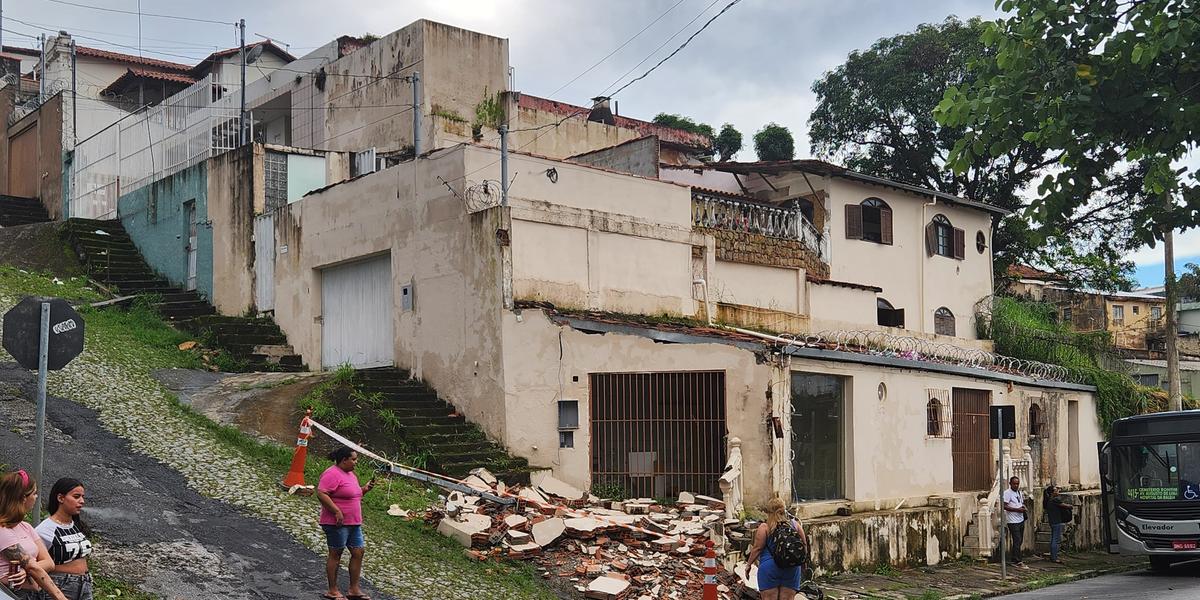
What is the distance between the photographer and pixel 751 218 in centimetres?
2481

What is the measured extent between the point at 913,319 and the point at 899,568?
14.3 meters

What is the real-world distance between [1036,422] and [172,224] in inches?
775

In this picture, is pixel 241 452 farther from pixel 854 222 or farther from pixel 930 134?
pixel 930 134

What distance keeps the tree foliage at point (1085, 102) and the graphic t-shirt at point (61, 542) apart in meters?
7.75

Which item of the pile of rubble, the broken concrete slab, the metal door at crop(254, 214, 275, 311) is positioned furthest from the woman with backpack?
the metal door at crop(254, 214, 275, 311)

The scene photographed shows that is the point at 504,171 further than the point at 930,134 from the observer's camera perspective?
No

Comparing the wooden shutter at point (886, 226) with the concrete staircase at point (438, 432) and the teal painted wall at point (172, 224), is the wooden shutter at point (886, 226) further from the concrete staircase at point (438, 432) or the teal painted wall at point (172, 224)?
the teal painted wall at point (172, 224)

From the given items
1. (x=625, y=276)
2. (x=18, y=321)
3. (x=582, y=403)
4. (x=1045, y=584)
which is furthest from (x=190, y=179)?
(x=1045, y=584)

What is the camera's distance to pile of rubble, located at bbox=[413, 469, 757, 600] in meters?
13.1

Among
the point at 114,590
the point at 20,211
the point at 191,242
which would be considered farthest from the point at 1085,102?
the point at 20,211

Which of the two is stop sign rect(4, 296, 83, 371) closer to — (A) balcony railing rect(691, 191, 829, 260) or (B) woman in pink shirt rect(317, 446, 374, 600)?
(B) woman in pink shirt rect(317, 446, 374, 600)

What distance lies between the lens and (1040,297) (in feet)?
139

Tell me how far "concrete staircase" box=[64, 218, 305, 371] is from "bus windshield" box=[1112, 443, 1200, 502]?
14.8 meters

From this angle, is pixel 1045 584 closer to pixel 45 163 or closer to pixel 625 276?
pixel 625 276
